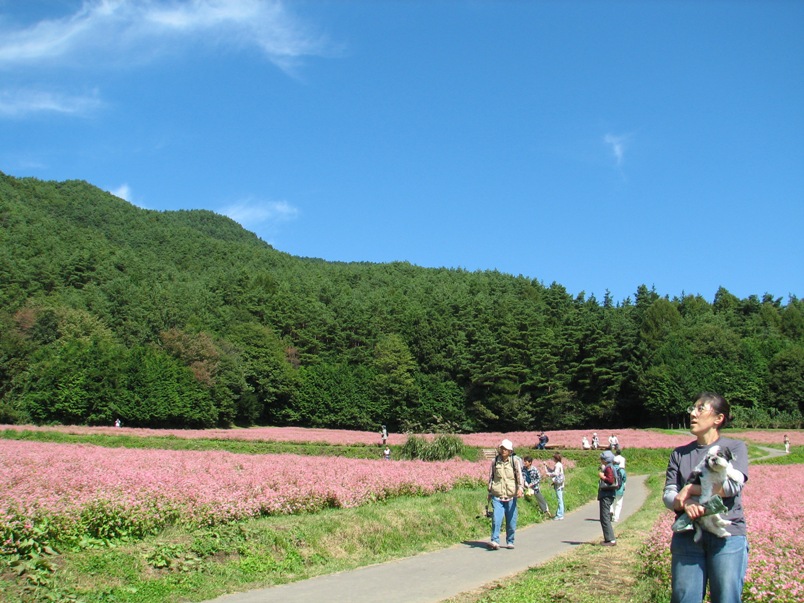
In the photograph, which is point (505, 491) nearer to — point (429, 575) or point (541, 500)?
point (429, 575)

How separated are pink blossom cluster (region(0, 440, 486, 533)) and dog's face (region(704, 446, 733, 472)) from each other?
7.76 m

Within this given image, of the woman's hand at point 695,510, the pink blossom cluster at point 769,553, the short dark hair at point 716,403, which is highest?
the short dark hair at point 716,403

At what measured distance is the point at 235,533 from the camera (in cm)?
970

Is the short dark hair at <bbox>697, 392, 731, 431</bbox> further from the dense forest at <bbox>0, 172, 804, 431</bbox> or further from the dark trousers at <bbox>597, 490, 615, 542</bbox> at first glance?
the dense forest at <bbox>0, 172, 804, 431</bbox>

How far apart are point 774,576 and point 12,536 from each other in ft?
Result: 27.9

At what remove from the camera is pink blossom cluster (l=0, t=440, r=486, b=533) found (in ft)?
30.3

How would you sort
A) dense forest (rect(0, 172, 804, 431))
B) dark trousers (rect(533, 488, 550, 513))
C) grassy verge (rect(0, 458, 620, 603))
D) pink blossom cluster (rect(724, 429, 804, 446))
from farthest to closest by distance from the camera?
dense forest (rect(0, 172, 804, 431)) < pink blossom cluster (rect(724, 429, 804, 446)) < dark trousers (rect(533, 488, 550, 513)) < grassy verge (rect(0, 458, 620, 603))

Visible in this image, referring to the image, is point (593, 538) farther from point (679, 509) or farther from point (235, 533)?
point (679, 509)

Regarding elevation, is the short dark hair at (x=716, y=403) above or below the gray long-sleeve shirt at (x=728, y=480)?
above

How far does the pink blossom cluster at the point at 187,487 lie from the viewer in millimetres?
9242

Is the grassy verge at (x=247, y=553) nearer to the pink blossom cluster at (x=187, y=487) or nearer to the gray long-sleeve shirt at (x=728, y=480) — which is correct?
the pink blossom cluster at (x=187, y=487)

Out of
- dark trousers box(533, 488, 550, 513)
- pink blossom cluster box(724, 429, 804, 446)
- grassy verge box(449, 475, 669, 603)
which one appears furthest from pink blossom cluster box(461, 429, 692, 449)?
grassy verge box(449, 475, 669, 603)

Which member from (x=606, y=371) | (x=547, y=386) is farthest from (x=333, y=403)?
(x=606, y=371)

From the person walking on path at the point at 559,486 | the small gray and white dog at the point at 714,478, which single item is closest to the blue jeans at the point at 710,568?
the small gray and white dog at the point at 714,478
